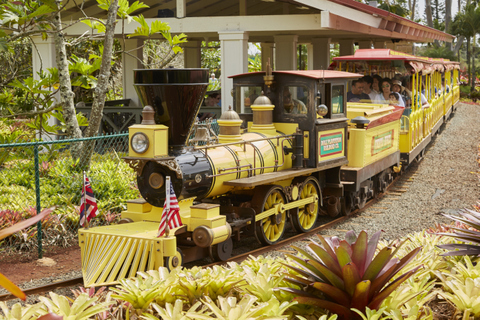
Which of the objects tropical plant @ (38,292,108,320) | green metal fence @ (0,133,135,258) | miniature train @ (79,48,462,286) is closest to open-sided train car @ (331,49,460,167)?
miniature train @ (79,48,462,286)

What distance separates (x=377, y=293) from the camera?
11.1 feet

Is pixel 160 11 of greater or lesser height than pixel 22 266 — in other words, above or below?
above

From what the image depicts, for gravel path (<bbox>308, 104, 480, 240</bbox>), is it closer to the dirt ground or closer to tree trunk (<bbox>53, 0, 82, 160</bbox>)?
the dirt ground

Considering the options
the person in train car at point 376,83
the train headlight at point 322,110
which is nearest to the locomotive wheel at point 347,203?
the train headlight at point 322,110

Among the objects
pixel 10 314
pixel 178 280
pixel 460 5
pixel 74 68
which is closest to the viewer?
pixel 10 314

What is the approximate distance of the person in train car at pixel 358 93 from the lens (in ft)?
40.1

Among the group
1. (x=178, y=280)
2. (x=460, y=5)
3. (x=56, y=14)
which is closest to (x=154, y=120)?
(x=178, y=280)

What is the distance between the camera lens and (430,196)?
1056cm

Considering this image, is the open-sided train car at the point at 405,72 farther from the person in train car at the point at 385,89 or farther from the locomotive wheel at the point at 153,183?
the locomotive wheel at the point at 153,183

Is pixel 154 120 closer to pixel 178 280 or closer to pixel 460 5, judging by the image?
pixel 178 280

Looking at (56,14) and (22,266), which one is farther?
(56,14)

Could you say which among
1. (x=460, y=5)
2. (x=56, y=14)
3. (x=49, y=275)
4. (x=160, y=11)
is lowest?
(x=49, y=275)

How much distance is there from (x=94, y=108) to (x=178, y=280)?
5.94 meters

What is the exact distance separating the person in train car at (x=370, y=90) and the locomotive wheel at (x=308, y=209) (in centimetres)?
428
